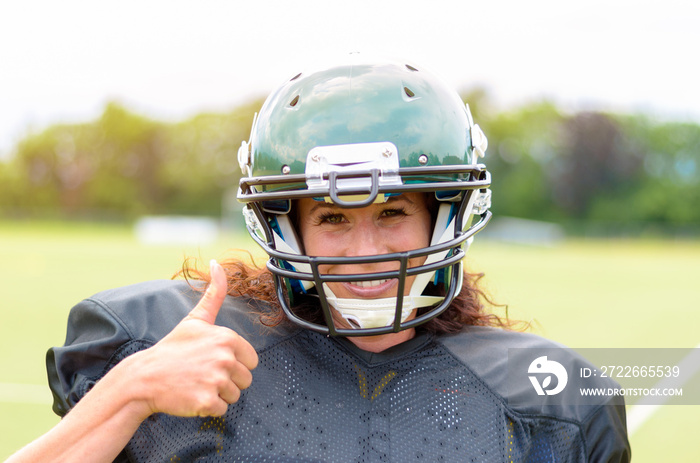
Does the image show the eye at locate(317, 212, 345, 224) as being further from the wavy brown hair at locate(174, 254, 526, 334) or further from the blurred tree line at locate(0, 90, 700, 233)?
the blurred tree line at locate(0, 90, 700, 233)

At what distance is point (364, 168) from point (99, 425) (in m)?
0.83

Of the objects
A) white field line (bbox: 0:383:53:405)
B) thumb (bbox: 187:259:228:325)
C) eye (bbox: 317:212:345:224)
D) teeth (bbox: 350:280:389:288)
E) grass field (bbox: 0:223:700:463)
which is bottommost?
grass field (bbox: 0:223:700:463)

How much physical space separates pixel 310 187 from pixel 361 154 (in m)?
0.15

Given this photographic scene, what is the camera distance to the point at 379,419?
1.78 meters

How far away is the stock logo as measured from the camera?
76.1 inches

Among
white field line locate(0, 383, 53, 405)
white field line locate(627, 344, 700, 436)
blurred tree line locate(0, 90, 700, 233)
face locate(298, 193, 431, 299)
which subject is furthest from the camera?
blurred tree line locate(0, 90, 700, 233)

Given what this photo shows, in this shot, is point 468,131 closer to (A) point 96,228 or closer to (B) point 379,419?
(B) point 379,419

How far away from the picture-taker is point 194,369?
1523 millimetres

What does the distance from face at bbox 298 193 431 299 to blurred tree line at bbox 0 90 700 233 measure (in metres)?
34.1

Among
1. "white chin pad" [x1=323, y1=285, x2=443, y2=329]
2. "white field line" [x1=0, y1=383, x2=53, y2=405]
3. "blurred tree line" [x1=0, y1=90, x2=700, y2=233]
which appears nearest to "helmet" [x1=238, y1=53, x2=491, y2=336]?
"white chin pad" [x1=323, y1=285, x2=443, y2=329]

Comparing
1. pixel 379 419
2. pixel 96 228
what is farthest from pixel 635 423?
pixel 96 228

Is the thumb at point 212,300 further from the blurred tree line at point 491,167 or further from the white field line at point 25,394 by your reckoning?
the blurred tree line at point 491,167

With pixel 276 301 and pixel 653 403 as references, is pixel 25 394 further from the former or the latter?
pixel 653 403

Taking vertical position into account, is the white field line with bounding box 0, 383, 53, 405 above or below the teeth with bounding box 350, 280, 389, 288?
below
